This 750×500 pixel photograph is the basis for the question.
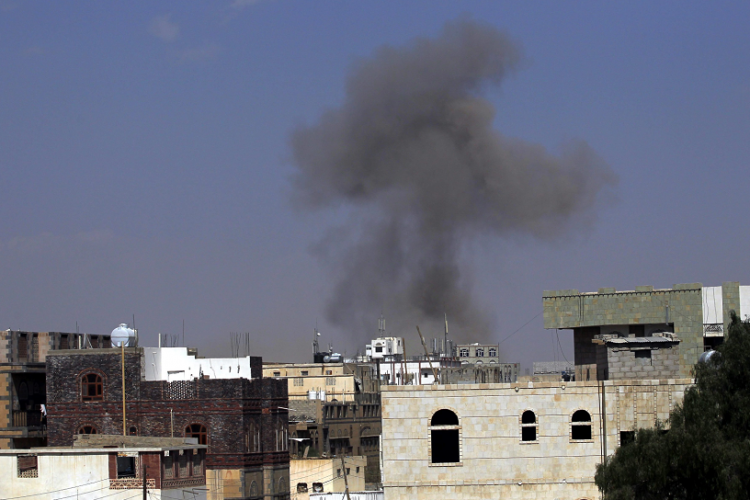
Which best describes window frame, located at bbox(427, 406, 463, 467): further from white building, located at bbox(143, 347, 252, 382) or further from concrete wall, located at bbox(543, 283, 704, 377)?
white building, located at bbox(143, 347, 252, 382)

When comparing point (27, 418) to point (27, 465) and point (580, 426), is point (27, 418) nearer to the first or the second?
point (27, 465)

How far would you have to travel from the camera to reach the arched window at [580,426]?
47.7m

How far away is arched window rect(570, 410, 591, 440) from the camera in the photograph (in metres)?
47.7

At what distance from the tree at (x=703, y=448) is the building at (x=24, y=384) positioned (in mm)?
42629

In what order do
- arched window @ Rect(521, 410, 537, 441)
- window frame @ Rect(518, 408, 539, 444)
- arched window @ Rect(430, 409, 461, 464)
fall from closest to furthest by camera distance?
1. window frame @ Rect(518, 408, 539, 444)
2. arched window @ Rect(521, 410, 537, 441)
3. arched window @ Rect(430, 409, 461, 464)

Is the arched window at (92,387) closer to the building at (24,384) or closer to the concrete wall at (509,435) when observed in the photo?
the building at (24,384)

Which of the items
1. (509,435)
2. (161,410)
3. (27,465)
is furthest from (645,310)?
(27,465)

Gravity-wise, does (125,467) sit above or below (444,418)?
below

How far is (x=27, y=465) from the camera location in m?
55.3

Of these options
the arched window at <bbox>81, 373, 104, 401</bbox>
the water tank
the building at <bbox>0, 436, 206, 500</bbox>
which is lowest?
the building at <bbox>0, 436, 206, 500</bbox>

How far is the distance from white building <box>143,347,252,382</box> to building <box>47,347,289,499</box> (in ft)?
7.16

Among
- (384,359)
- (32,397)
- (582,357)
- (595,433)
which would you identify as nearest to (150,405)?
(32,397)

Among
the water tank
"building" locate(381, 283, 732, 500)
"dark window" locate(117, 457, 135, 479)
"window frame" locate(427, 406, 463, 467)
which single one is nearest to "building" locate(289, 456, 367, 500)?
Result: the water tank

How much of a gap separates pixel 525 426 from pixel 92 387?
30.3 metres
